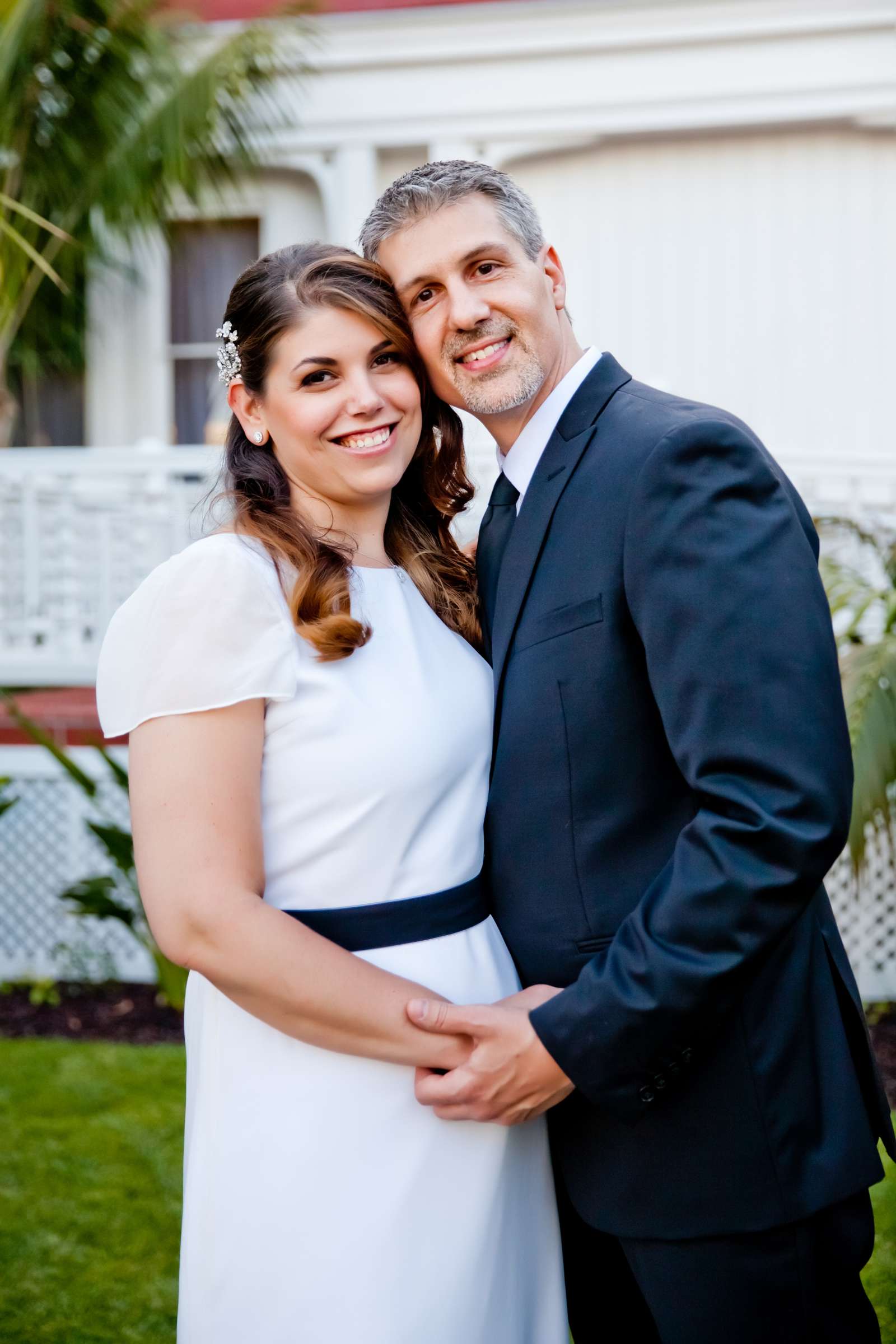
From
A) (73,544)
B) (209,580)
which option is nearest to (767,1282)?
(209,580)

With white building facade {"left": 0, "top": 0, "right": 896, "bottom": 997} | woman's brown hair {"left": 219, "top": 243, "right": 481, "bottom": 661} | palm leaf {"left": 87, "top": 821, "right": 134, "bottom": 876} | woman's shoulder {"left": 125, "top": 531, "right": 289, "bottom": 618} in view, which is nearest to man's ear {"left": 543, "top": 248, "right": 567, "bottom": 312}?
woman's brown hair {"left": 219, "top": 243, "right": 481, "bottom": 661}

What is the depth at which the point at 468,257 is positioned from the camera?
96.7 inches

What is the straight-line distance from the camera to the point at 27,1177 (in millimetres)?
4531

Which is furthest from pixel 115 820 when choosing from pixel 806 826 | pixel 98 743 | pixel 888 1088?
pixel 806 826

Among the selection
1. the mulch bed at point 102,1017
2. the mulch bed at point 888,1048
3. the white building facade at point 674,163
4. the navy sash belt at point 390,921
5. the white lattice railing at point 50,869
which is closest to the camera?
the navy sash belt at point 390,921

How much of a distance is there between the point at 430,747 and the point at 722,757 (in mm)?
546

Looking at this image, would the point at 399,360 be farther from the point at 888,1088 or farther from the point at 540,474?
the point at 888,1088

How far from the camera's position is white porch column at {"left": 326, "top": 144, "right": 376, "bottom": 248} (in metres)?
8.50

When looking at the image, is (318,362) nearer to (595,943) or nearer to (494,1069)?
(595,943)

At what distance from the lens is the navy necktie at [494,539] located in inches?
95.6

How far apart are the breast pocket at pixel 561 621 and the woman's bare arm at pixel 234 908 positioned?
0.46 m

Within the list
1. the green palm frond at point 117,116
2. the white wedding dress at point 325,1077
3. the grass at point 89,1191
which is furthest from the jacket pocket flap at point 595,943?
the green palm frond at point 117,116

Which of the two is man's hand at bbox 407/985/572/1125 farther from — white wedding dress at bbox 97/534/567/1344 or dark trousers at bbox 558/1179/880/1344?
dark trousers at bbox 558/1179/880/1344

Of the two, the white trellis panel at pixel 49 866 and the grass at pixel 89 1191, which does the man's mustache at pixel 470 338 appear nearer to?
the grass at pixel 89 1191
